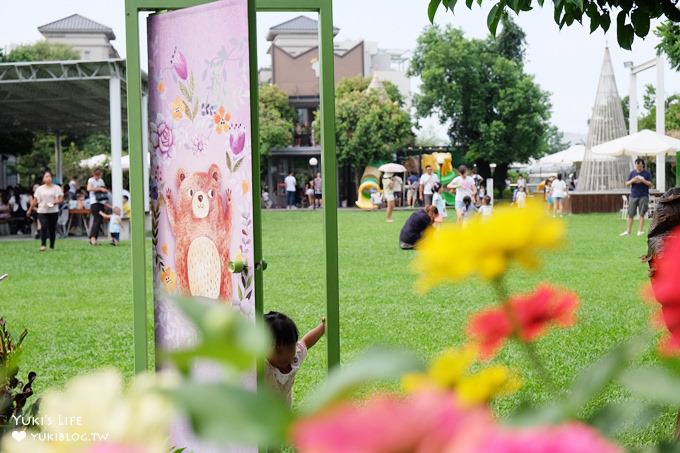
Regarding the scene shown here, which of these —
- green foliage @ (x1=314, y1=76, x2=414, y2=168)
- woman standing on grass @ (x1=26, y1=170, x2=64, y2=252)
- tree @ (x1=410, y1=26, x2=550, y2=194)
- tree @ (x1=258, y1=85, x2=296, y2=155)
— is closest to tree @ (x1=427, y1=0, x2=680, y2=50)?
woman standing on grass @ (x1=26, y1=170, x2=64, y2=252)

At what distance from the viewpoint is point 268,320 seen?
3.61 m

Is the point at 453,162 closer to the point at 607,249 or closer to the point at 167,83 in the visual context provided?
the point at 607,249

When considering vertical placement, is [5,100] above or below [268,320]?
above

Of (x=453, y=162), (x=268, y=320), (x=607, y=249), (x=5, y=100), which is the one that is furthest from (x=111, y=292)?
(x=453, y=162)

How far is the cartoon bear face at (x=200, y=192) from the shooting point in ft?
10.8

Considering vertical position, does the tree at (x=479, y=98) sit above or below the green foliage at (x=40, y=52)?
below

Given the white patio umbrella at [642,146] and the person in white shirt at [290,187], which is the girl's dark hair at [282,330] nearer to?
the white patio umbrella at [642,146]

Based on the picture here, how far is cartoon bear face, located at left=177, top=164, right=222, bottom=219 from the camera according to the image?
330cm

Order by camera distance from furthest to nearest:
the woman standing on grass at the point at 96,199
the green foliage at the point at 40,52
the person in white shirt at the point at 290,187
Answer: the green foliage at the point at 40,52 → the person in white shirt at the point at 290,187 → the woman standing on grass at the point at 96,199

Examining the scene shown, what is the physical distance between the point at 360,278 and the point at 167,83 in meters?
7.24

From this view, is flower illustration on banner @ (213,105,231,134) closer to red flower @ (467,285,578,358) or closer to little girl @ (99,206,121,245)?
red flower @ (467,285,578,358)

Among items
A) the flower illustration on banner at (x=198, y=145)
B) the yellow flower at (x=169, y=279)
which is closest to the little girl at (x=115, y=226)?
the yellow flower at (x=169, y=279)

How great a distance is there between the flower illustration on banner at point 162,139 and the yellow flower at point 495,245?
3.19 m

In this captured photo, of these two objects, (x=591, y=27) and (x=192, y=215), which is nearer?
(x=192, y=215)
